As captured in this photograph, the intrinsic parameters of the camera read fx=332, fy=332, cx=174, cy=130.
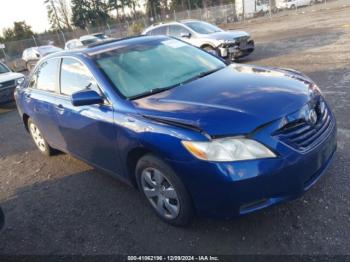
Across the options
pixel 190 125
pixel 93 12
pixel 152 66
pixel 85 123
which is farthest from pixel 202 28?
pixel 93 12

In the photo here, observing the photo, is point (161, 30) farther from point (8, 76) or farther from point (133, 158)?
point (133, 158)

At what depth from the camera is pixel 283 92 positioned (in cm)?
301

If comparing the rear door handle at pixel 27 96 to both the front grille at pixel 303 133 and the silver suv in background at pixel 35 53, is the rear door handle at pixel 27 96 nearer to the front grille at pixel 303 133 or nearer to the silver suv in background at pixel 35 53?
the front grille at pixel 303 133

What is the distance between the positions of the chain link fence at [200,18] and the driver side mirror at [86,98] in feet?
87.2

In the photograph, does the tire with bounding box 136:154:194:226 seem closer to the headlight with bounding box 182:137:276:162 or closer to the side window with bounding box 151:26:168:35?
the headlight with bounding box 182:137:276:162

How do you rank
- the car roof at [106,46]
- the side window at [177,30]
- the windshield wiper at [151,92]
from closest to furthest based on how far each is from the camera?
1. the windshield wiper at [151,92]
2. the car roof at [106,46]
3. the side window at [177,30]

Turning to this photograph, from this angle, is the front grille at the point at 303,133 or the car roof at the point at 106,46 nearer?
the front grille at the point at 303,133

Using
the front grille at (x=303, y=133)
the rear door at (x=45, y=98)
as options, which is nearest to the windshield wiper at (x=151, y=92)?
the front grille at (x=303, y=133)

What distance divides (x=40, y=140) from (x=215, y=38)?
740 cm

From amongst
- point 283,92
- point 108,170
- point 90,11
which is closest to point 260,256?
point 283,92

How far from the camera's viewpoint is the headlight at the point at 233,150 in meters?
2.57

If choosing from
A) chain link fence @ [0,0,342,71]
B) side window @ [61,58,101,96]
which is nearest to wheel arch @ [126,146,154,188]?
side window @ [61,58,101,96]

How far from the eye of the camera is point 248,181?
2541 millimetres

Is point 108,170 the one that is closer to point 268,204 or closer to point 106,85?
point 106,85
